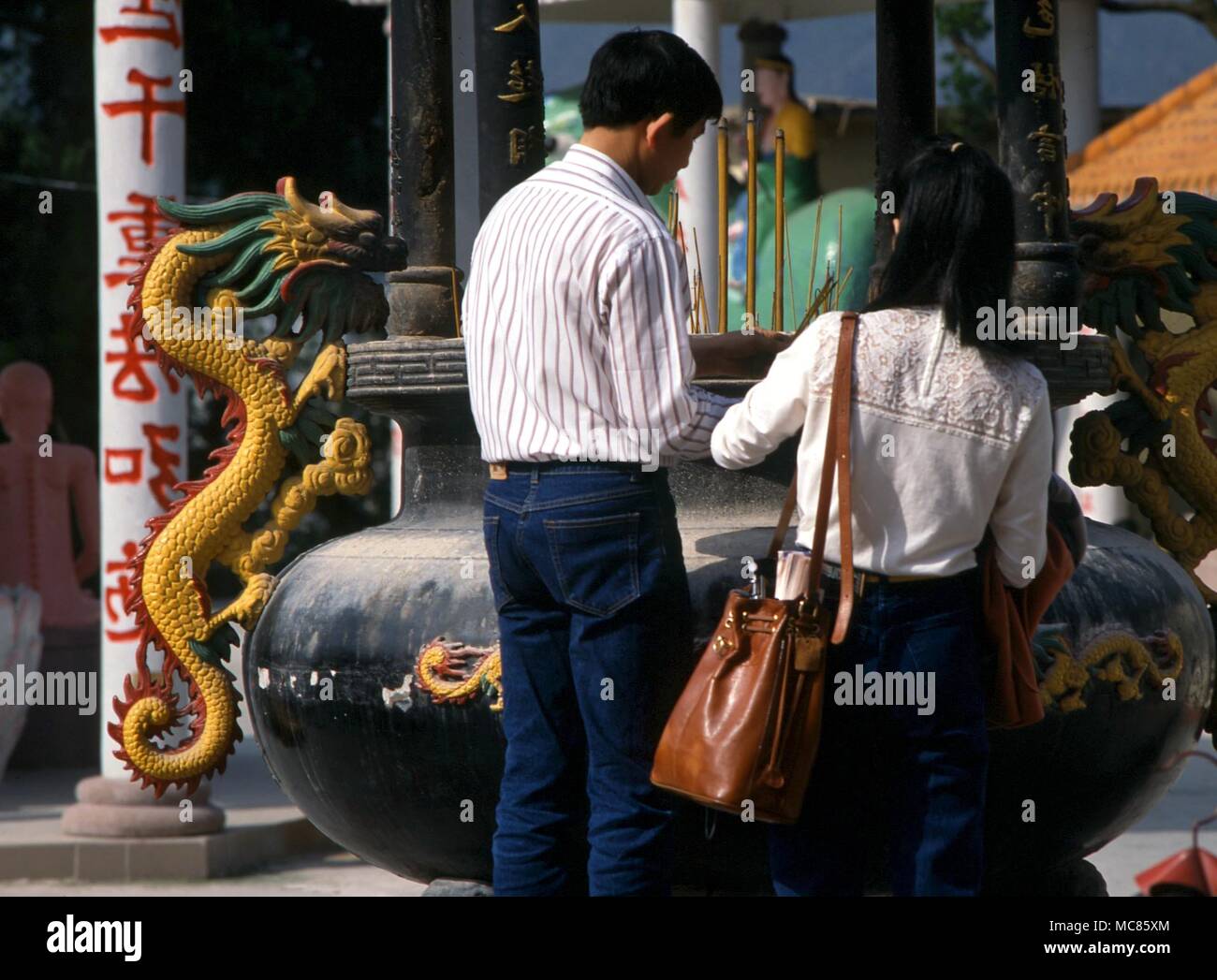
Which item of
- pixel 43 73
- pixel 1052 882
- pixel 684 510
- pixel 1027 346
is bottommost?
pixel 1052 882

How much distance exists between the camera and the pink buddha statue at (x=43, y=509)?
8562 mm

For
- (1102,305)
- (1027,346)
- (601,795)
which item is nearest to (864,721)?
(601,795)

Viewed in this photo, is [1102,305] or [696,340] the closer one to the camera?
[696,340]

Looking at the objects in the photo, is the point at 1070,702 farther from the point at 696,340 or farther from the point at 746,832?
the point at 696,340

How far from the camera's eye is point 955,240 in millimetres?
2652

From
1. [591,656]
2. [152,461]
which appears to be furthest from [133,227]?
[591,656]

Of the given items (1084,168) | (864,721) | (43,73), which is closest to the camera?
(864,721)

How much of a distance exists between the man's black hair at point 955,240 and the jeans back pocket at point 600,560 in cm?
50

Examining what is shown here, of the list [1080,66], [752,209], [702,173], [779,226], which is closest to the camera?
[752,209]

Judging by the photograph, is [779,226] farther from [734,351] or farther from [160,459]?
[160,459]

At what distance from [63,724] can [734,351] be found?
20.4 ft

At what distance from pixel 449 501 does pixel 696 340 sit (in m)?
0.70

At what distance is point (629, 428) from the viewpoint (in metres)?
2.70

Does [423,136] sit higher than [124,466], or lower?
higher
